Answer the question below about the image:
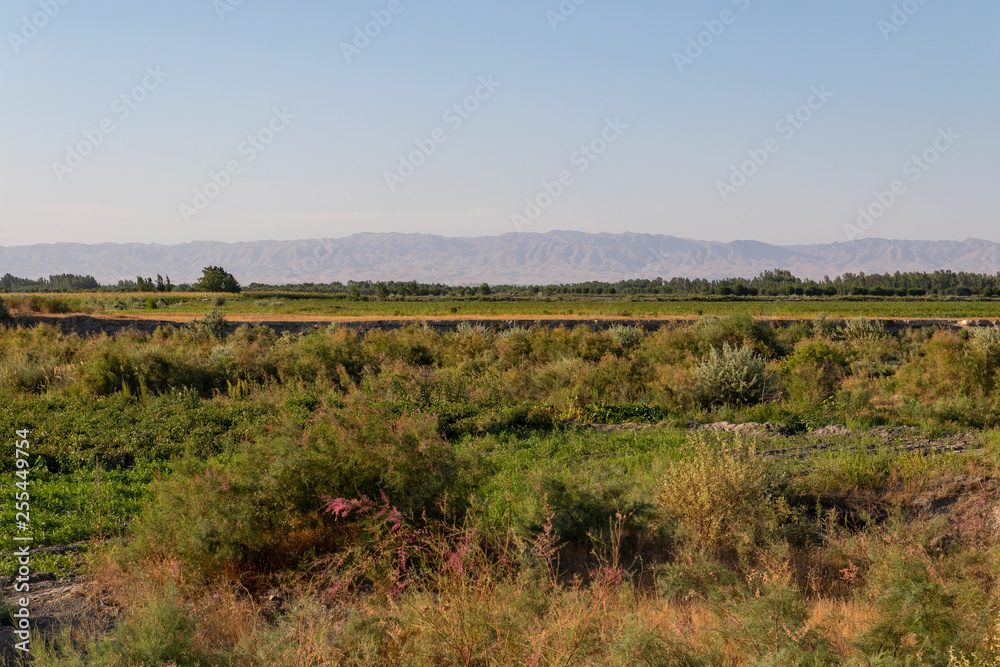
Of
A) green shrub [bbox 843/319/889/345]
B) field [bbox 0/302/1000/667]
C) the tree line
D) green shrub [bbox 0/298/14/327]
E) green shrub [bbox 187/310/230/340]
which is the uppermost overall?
the tree line

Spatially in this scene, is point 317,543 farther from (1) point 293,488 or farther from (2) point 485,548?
(2) point 485,548

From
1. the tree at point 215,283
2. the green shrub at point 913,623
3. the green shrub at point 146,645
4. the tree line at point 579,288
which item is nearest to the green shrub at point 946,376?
the green shrub at point 913,623

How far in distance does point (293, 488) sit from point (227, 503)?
529 millimetres

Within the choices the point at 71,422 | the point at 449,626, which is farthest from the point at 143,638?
the point at 71,422

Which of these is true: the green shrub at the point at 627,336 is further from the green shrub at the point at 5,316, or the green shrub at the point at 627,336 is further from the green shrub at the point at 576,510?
the green shrub at the point at 5,316

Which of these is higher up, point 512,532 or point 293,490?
point 293,490

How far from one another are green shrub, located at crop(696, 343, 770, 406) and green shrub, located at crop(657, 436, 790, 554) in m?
7.53

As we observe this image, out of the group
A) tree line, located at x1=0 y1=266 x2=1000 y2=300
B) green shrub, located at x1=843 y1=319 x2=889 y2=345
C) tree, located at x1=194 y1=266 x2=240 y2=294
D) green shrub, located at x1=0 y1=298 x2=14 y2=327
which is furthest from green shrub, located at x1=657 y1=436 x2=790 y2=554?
tree, located at x1=194 y1=266 x2=240 y2=294

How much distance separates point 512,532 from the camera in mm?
5898

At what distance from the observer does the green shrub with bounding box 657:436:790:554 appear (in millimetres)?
6480

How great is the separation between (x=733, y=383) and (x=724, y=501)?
8402 millimetres

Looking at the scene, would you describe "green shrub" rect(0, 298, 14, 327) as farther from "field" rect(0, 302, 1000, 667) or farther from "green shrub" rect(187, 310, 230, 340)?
"field" rect(0, 302, 1000, 667)

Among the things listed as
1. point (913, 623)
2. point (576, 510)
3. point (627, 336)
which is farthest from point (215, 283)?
point (913, 623)

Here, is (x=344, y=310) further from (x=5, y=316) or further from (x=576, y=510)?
(x=576, y=510)
